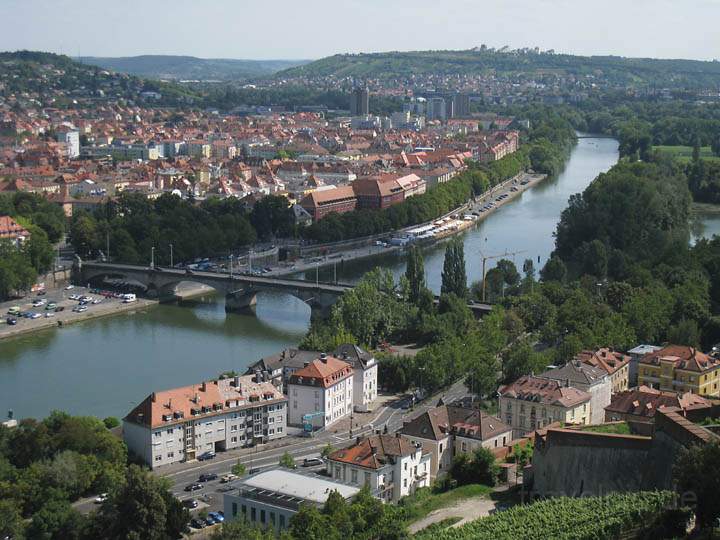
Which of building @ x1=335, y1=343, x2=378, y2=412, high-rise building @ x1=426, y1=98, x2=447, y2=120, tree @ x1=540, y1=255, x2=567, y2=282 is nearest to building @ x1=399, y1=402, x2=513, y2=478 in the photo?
building @ x1=335, y1=343, x2=378, y2=412

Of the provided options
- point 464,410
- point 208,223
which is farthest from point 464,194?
point 464,410

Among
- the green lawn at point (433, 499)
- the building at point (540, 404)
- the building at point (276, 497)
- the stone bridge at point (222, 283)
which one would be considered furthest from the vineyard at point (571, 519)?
the stone bridge at point (222, 283)

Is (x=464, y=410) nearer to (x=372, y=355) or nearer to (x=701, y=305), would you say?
(x=372, y=355)

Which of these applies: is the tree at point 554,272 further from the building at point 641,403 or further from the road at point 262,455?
the building at point 641,403

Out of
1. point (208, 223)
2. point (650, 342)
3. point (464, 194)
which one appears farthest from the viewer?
point (464, 194)

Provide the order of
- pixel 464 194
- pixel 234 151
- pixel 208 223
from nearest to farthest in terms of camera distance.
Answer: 1. pixel 208 223
2. pixel 464 194
3. pixel 234 151

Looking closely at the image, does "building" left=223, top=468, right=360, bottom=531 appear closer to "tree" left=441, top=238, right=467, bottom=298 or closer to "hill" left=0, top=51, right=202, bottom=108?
"tree" left=441, top=238, right=467, bottom=298

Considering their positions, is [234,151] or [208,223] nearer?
[208,223]

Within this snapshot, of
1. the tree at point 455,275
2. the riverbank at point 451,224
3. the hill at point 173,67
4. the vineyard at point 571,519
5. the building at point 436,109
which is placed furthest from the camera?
the hill at point 173,67
